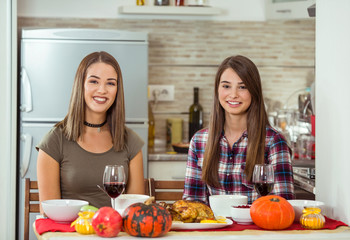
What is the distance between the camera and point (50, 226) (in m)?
1.58

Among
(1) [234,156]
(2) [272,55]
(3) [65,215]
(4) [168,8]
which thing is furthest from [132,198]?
(2) [272,55]

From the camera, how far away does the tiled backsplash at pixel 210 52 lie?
4582 mm

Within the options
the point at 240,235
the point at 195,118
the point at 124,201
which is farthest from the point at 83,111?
the point at 195,118

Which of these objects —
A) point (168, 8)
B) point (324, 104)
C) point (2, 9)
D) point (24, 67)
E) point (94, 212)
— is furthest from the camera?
point (168, 8)

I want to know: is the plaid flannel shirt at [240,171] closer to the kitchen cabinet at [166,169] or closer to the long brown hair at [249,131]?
the long brown hair at [249,131]

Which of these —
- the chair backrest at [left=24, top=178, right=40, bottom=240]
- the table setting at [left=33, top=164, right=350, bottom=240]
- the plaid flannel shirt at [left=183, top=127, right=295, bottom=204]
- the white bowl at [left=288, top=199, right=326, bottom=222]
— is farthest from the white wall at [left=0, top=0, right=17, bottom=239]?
the white bowl at [left=288, top=199, right=326, bottom=222]

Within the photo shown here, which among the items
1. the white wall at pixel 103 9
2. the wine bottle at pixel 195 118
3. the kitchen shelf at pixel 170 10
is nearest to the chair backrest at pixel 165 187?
the wine bottle at pixel 195 118

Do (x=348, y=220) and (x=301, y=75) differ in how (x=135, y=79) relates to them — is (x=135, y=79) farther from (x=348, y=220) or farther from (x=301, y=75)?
(x=348, y=220)

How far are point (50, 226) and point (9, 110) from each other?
8.41 ft

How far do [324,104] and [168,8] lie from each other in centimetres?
270

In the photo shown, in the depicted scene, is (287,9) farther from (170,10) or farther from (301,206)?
(301,206)

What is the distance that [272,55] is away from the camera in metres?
4.71

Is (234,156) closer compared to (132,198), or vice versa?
(132,198)

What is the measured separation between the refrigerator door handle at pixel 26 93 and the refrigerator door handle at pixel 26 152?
0.69 ft
